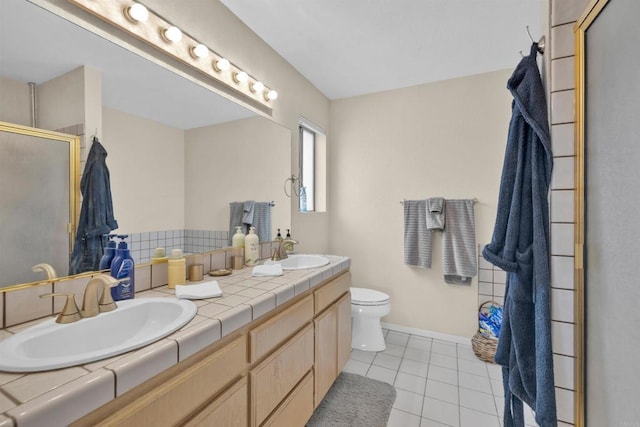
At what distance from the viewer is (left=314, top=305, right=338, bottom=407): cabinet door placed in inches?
61.9

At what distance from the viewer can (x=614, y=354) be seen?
0.69m

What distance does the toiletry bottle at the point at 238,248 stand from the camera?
1677mm

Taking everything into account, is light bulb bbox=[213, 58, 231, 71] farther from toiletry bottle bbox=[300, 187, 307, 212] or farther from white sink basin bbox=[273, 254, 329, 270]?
white sink basin bbox=[273, 254, 329, 270]

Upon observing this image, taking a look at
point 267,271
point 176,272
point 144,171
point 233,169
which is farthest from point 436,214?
point 144,171

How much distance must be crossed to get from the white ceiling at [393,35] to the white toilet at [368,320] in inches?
79.5

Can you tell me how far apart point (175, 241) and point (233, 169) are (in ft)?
1.93

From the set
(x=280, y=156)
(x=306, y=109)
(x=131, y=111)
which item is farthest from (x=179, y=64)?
(x=306, y=109)

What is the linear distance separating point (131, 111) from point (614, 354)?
188 cm

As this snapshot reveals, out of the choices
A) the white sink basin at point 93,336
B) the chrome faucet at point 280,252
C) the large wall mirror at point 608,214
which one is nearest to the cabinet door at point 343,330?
the chrome faucet at point 280,252

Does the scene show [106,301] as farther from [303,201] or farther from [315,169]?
[315,169]

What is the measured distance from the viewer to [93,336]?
86 cm

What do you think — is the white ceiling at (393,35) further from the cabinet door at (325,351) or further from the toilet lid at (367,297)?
the toilet lid at (367,297)

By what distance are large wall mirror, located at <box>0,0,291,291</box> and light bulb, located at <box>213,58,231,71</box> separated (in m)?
0.16

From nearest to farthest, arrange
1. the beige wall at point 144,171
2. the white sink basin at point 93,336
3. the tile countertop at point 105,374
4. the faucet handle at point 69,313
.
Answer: the tile countertop at point 105,374 → the white sink basin at point 93,336 → the faucet handle at point 69,313 → the beige wall at point 144,171
